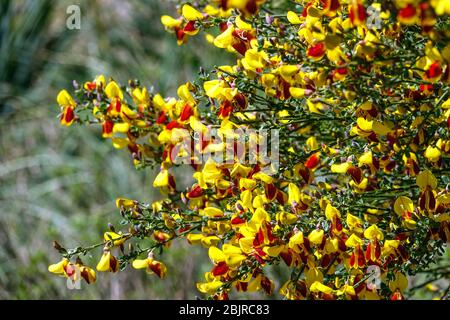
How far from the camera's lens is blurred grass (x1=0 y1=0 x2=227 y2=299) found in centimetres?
397

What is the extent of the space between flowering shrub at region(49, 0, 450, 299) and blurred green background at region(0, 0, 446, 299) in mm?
1958

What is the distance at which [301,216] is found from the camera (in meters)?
1.77

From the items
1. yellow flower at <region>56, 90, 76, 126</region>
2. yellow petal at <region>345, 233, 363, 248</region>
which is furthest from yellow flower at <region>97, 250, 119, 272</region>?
yellow petal at <region>345, 233, 363, 248</region>

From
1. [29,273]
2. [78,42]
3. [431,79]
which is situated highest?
[78,42]

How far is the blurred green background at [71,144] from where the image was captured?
13.0ft

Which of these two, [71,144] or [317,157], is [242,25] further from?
[71,144]

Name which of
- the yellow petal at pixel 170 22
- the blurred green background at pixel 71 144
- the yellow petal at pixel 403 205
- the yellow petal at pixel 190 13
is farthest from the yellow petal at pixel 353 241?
the blurred green background at pixel 71 144

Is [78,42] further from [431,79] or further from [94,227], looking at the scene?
[431,79]

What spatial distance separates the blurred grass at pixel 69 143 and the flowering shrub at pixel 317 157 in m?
1.98

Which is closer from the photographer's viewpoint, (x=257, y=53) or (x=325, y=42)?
(x=325, y=42)

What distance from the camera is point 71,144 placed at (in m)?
5.30

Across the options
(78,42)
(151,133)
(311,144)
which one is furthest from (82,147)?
(311,144)
